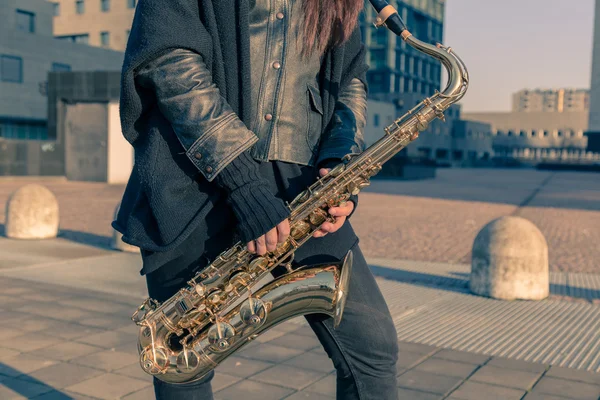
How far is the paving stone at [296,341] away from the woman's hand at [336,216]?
8.77 feet

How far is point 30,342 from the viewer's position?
474 cm

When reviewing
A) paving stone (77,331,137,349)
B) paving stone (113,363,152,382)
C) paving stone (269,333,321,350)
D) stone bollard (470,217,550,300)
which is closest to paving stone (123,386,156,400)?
paving stone (113,363,152,382)

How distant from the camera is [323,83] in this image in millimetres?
2430

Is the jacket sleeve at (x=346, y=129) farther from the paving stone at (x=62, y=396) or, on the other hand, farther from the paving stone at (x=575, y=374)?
the paving stone at (x=575, y=374)

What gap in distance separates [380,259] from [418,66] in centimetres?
8734

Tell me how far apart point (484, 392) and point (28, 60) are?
4992 cm

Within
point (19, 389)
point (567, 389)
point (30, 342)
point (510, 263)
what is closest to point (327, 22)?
point (19, 389)

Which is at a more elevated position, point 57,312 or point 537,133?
point 537,133

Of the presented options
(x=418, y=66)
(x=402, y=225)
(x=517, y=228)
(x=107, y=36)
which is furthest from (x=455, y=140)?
(x=517, y=228)

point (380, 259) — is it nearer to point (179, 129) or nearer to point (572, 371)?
point (572, 371)

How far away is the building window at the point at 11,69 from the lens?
4712cm

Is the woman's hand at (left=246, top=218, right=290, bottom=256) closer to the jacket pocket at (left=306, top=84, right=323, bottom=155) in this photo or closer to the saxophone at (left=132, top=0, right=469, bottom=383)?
the saxophone at (left=132, top=0, right=469, bottom=383)

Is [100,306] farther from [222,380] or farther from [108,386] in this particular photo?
[222,380]

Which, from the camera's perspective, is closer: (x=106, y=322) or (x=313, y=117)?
(x=313, y=117)
